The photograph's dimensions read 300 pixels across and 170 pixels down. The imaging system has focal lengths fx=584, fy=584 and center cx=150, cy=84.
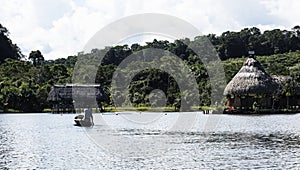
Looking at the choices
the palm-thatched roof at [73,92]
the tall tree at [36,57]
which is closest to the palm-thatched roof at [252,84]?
the palm-thatched roof at [73,92]

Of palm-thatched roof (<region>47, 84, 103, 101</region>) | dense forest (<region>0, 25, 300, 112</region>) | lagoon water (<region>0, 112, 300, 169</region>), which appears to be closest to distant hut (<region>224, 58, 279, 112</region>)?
dense forest (<region>0, 25, 300, 112</region>)

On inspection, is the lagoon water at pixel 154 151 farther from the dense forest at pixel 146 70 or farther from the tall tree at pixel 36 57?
the tall tree at pixel 36 57

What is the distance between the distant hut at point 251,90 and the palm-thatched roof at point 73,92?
1951 cm

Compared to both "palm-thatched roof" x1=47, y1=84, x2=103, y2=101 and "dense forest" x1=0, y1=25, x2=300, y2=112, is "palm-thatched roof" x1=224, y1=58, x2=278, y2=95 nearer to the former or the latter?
"dense forest" x1=0, y1=25, x2=300, y2=112

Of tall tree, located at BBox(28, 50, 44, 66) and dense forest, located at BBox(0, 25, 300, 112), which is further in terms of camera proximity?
tall tree, located at BBox(28, 50, 44, 66)

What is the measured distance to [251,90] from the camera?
61594mm

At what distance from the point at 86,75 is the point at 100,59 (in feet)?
28.1

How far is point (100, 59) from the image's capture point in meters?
91.1

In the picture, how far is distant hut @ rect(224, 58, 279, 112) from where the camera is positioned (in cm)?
6181

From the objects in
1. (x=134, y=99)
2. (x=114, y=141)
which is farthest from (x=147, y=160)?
(x=134, y=99)

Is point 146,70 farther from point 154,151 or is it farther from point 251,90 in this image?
point 154,151

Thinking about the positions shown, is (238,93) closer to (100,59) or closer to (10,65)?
(100,59)

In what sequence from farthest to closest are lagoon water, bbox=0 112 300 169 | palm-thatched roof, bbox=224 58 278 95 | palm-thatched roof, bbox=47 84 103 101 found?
palm-thatched roof, bbox=47 84 103 101, palm-thatched roof, bbox=224 58 278 95, lagoon water, bbox=0 112 300 169

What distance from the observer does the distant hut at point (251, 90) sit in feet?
203
